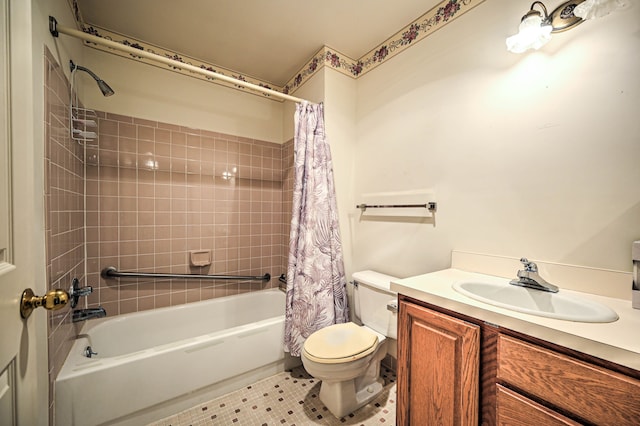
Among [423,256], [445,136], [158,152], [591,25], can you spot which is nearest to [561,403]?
[423,256]

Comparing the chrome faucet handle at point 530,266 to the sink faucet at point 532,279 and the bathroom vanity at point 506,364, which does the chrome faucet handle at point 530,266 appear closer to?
the sink faucet at point 532,279

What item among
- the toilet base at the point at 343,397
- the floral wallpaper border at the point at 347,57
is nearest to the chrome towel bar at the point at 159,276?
the toilet base at the point at 343,397

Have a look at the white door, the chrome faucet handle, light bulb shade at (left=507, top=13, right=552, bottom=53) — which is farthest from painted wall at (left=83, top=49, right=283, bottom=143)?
the chrome faucet handle

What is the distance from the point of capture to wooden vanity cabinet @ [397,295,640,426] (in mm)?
621

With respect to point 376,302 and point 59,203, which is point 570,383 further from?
point 59,203

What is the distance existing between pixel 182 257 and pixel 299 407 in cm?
147

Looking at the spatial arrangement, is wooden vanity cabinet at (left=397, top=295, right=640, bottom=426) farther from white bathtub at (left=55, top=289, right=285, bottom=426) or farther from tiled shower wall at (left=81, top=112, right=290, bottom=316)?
tiled shower wall at (left=81, top=112, right=290, bottom=316)

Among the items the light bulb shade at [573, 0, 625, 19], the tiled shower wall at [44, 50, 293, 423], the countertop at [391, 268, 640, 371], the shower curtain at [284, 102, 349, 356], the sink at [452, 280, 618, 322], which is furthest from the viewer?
the shower curtain at [284, 102, 349, 356]

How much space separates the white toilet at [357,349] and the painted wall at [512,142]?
0.88 ft

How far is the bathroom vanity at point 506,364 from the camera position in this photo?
0.62 meters

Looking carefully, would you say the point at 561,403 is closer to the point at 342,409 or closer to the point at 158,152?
the point at 342,409

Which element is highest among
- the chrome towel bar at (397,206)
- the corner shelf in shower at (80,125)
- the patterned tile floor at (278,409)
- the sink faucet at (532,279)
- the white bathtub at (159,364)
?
the corner shelf in shower at (80,125)

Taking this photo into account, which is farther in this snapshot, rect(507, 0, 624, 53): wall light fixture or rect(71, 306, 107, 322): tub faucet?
rect(71, 306, 107, 322): tub faucet

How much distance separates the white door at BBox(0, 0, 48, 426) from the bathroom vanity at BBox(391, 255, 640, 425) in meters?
1.16
